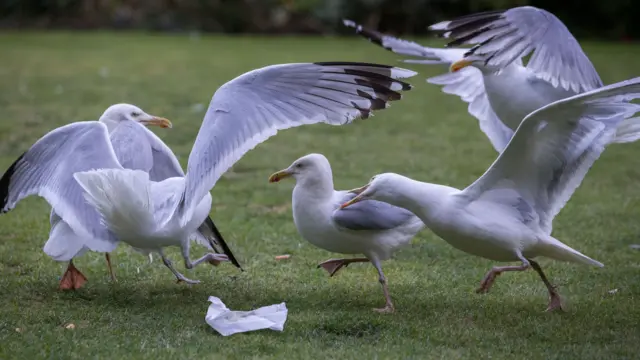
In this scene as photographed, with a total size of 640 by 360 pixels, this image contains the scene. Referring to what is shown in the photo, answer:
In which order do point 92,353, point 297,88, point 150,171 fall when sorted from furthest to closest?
point 150,171
point 297,88
point 92,353

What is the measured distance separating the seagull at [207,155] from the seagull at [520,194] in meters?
0.47

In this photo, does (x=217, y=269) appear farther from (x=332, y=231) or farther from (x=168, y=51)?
(x=168, y=51)

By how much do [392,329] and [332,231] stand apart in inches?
25.6

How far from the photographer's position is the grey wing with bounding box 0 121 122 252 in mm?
4531

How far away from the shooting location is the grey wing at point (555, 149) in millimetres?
4020

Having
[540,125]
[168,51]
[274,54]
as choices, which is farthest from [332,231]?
[168,51]

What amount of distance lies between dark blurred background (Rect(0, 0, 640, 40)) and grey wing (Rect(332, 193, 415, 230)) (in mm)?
15682

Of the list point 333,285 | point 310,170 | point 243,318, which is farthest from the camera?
point 333,285

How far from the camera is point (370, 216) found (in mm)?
4500

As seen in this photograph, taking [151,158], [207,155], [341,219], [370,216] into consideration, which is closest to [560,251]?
[370,216]

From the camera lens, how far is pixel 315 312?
170 inches

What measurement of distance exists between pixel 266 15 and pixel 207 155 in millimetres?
17761

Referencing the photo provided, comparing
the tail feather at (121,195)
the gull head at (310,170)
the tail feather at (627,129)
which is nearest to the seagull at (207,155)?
the tail feather at (121,195)

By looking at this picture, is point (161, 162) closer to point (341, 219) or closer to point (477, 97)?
point (341, 219)
